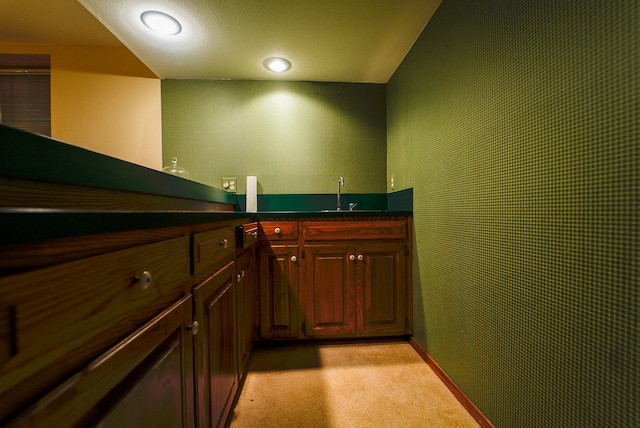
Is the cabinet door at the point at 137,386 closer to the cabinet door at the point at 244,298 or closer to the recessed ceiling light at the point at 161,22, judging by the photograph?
the cabinet door at the point at 244,298

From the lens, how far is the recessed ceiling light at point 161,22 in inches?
61.1

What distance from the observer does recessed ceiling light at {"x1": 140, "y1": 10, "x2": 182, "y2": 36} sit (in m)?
1.55

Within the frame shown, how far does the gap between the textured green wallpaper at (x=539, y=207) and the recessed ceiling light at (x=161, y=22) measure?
1540mm

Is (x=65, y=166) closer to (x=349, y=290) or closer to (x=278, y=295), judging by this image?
(x=278, y=295)

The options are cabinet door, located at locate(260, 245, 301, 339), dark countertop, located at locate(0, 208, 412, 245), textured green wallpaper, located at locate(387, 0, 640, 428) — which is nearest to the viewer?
dark countertop, located at locate(0, 208, 412, 245)

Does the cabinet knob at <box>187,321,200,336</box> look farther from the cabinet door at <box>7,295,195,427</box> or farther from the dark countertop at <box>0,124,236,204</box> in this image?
the dark countertop at <box>0,124,236,204</box>

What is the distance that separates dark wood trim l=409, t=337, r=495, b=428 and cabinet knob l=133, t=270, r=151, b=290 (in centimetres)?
139

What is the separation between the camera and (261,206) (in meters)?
2.36

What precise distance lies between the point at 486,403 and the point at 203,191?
177cm

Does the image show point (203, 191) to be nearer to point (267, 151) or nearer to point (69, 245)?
point (267, 151)

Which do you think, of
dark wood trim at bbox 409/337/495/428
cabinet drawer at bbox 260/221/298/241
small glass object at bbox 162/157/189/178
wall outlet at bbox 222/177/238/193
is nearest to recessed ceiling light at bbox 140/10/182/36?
small glass object at bbox 162/157/189/178

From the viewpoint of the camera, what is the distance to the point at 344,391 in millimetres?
1399

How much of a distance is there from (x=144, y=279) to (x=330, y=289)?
143 cm

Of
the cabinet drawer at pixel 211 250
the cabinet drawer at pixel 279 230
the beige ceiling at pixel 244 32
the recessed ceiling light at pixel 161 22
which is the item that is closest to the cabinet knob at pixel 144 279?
the cabinet drawer at pixel 211 250
